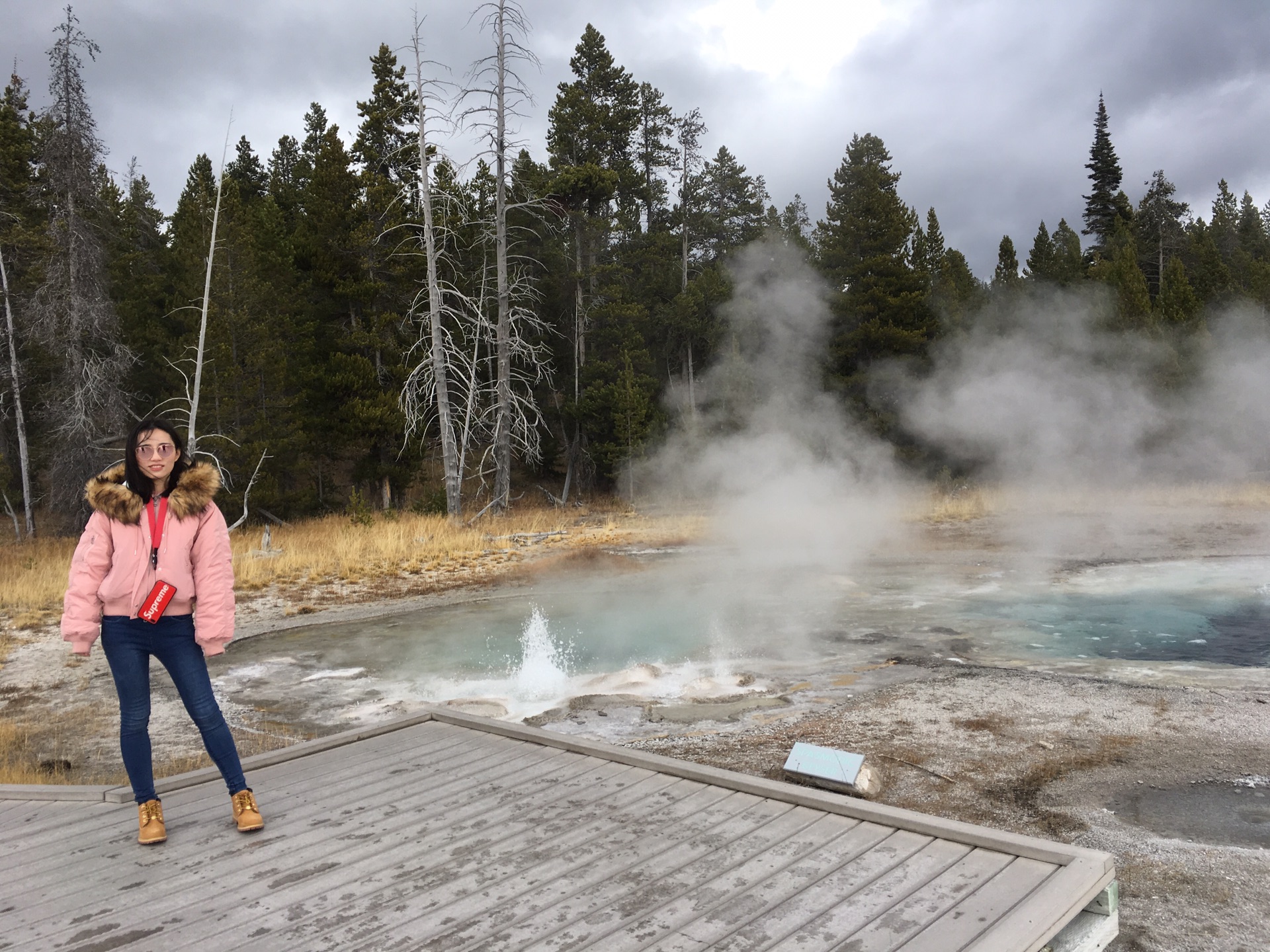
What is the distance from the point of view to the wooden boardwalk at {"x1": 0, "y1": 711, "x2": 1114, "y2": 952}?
7.75ft

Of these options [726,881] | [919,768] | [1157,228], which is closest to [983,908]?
[726,881]

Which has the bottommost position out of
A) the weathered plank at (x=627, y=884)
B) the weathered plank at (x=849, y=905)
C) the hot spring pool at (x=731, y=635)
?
the hot spring pool at (x=731, y=635)

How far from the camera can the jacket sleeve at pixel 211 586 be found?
3121 mm

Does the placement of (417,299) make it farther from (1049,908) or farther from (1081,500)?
(1049,908)

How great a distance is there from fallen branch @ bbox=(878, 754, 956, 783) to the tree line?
12945 mm

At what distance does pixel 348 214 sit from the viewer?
2134 cm

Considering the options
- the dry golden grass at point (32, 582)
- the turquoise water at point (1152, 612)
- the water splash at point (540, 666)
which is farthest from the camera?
the dry golden grass at point (32, 582)

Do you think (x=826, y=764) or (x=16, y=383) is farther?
(x=16, y=383)

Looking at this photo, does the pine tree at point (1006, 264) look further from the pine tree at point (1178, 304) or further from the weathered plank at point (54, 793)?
the weathered plank at point (54, 793)

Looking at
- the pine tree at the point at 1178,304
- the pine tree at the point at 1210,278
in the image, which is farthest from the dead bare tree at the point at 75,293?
the pine tree at the point at 1210,278

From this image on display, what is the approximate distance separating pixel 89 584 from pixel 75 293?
54.1 ft

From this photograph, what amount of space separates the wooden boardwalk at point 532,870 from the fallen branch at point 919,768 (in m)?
1.61

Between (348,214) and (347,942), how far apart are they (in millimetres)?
21550

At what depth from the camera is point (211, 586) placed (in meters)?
3.16
